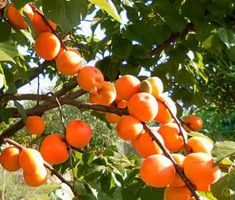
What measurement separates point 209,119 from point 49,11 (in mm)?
8828

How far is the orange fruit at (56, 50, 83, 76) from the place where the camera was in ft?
3.46

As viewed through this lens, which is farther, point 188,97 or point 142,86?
point 188,97

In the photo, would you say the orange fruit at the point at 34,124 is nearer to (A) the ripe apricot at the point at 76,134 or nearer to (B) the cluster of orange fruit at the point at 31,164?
(B) the cluster of orange fruit at the point at 31,164

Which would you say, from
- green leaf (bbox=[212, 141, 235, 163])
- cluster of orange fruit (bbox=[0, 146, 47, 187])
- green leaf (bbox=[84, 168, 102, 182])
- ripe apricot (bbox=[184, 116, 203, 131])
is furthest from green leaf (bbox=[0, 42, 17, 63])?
green leaf (bbox=[84, 168, 102, 182])

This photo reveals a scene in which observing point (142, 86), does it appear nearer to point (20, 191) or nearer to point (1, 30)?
point (1, 30)

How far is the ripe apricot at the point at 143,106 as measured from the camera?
916mm

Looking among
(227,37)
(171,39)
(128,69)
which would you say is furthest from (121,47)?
(227,37)

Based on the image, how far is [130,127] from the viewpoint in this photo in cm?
92

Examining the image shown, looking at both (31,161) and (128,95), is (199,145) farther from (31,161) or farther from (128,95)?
(31,161)

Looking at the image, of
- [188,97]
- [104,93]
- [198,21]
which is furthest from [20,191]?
[104,93]

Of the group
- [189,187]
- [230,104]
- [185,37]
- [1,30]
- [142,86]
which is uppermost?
[1,30]

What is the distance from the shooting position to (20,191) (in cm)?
689

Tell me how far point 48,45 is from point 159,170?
0.42m

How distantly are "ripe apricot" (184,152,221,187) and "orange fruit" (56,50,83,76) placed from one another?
0.36 metres
